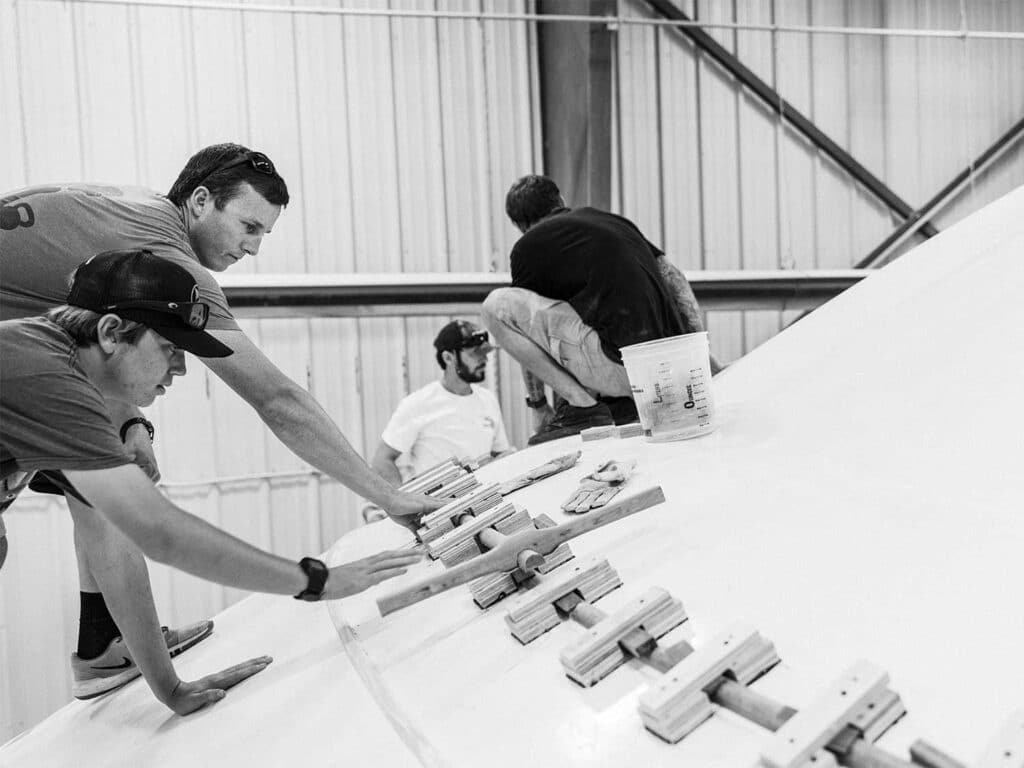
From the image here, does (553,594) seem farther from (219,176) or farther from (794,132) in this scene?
(794,132)

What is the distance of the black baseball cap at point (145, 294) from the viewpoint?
3.83 ft

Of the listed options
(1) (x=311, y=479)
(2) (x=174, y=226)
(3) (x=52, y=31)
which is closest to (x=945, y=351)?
(2) (x=174, y=226)

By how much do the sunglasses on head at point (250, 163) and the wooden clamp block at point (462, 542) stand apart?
0.85m

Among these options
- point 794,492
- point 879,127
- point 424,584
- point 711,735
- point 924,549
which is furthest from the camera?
point 879,127

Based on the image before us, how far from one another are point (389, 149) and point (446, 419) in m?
1.77

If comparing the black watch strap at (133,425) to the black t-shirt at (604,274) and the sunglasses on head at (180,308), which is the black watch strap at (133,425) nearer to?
the sunglasses on head at (180,308)

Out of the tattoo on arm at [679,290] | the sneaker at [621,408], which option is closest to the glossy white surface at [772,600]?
the sneaker at [621,408]

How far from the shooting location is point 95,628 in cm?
172

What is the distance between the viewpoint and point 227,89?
4383 mm

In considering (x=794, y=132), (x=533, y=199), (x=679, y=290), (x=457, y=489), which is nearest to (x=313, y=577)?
(x=457, y=489)

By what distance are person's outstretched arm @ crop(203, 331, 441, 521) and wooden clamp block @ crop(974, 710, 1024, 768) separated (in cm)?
116

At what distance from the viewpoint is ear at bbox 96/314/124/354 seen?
1.15m

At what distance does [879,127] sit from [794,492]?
16.6ft

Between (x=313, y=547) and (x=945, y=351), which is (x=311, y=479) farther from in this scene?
(x=945, y=351)
